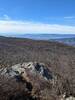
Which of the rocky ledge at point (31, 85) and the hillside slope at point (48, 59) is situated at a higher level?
the rocky ledge at point (31, 85)

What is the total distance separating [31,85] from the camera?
13.0 m

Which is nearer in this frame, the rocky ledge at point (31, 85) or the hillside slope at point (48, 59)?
the rocky ledge at point (31, 85)

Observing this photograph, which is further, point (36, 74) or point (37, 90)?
point (36, 74)

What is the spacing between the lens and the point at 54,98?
11.7 metres

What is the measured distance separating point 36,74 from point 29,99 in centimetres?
278

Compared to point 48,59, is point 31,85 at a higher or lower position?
higher

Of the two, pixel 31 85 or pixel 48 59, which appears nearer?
pixel 31 85

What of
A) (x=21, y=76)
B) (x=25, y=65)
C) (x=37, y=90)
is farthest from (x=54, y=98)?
(x=25, y=65)

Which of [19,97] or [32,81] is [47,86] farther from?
[19,97]

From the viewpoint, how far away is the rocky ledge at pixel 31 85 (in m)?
11.4

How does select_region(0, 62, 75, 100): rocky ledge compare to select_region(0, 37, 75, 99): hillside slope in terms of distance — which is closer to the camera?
select_region(0, 62, 75, 100): rocky ledge

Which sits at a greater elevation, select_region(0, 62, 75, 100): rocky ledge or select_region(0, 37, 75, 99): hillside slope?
select_region(0, 62, 75, 100): rocky ledge

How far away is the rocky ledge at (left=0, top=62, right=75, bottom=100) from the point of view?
11398 mm

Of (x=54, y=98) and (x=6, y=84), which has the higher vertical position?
(x=6, y=84)
